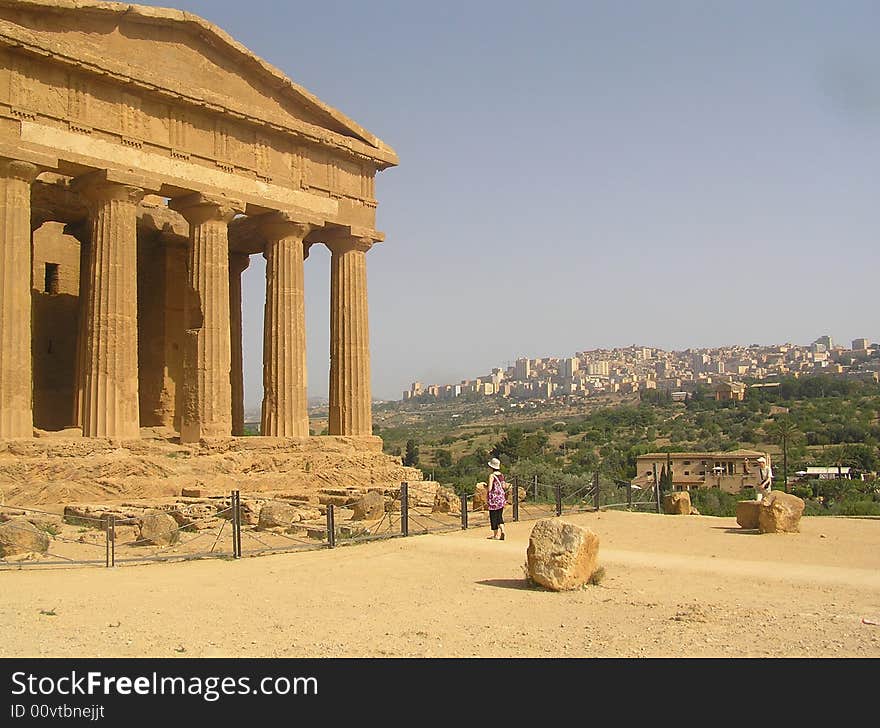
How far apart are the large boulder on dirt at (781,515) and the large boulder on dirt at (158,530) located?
1096 centimetres

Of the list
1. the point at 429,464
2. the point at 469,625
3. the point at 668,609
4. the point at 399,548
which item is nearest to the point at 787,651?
the point at 668,609

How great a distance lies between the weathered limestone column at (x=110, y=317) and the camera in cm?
1952

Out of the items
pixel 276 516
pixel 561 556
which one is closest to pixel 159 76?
pixel 276 516

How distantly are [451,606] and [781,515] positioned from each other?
9.77 meters

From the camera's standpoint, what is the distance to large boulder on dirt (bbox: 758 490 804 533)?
16.8 meters

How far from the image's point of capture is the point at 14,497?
663 inches

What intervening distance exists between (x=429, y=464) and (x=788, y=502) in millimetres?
51078

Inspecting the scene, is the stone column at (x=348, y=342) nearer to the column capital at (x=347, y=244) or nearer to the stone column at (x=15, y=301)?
the column capital at (x=347, y=244)

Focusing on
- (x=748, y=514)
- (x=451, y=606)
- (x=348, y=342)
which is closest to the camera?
(x=451, y=606)

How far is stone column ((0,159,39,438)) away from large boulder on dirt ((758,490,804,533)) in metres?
15.0

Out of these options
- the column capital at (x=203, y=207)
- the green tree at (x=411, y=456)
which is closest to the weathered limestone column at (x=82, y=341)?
the column capital at (x=203, y=207)

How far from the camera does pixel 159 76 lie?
20.6 meters

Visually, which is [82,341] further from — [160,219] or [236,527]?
[236,527]

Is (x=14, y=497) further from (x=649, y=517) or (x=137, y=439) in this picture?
(x=649, y=517)
